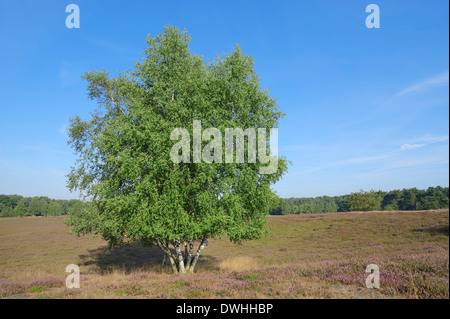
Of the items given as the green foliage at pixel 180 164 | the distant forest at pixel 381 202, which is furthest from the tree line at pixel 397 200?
the green foliage at pixel 180 164

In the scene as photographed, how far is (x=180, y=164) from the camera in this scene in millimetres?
16672

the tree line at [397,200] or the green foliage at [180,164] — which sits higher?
the green foliage at [180,164]

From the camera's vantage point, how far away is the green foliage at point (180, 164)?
15023 millimetres

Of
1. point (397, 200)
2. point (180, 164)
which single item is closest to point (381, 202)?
point (397, 200)

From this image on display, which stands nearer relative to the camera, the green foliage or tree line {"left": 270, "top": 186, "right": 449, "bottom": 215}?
the green foliage

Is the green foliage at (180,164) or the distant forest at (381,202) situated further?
the distant forest at (381,202)

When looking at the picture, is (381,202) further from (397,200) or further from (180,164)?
(180,164)

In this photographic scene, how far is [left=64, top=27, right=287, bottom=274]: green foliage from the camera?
591 inches

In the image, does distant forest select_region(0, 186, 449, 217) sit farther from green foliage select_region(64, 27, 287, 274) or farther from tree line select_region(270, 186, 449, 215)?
green foliage select_region(64, 27, 287, 274)

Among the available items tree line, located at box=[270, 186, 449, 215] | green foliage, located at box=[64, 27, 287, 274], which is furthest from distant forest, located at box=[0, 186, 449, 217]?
green foliage, located at box=[64, 27, 287, 274]

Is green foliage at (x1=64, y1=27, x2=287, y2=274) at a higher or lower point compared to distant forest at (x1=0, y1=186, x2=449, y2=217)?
higher

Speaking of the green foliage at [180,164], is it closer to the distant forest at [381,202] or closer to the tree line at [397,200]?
the distant forest at [381,202]

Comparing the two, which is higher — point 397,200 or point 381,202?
point 397,200

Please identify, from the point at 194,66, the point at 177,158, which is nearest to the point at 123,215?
the point at 177,158
